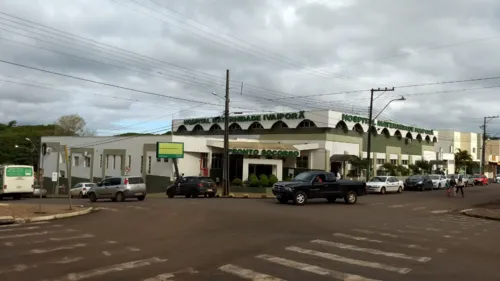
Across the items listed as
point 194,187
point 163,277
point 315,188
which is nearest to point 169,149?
point 194,187

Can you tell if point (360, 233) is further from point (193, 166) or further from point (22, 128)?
point (22, 128)

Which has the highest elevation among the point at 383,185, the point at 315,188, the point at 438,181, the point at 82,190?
the point at 315,188

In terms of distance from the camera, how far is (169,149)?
45.5 metres

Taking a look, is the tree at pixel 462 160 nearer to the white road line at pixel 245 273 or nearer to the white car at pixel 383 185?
the white car at pixel 383 185

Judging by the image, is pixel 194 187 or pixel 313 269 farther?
pixel 194 187

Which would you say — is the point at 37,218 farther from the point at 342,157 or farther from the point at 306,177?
the point at 342,157

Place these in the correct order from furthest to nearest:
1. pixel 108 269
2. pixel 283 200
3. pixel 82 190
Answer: pixel 82 190
pixel 283 200
pixel 108 269

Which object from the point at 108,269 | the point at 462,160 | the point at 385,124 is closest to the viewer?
the point at 108,269

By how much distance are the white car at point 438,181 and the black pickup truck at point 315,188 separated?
26033 millimetres

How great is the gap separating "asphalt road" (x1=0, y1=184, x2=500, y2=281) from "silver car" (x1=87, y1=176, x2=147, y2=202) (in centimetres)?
1264

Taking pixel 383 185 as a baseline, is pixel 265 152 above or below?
above

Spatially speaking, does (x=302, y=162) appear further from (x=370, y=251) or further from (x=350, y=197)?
(x=370, y=251)

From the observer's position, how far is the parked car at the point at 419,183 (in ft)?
156

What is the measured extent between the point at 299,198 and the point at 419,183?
2602cm
